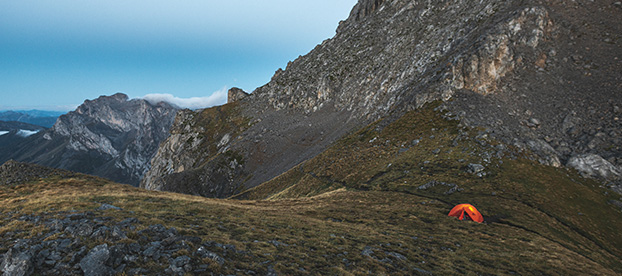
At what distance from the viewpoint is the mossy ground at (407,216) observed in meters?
16.0

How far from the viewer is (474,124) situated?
5056cm

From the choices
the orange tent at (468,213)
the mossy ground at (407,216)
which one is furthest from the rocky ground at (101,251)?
the orange tent at (468,213)

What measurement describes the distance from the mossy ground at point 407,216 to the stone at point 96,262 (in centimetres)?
431

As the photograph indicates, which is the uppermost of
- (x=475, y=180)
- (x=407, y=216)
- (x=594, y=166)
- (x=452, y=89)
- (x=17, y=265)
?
(x=452, y=89)

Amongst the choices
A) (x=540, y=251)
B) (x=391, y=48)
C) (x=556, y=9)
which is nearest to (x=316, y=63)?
(x=391, y=48)

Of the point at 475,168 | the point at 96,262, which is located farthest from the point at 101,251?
the point at 475,168

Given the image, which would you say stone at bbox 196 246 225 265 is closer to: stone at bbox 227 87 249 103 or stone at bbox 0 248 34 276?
stone at bbox 0 248 34 276

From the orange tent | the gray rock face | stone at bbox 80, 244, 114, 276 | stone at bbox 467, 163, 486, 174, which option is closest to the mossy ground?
stone at bbox 467, 163, 486, 174

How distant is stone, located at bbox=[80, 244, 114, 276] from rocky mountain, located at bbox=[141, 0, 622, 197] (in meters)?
56.5

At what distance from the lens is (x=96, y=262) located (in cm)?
973

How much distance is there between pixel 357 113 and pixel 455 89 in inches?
1401

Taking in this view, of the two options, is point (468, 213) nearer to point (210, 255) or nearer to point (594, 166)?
point (594, 166)

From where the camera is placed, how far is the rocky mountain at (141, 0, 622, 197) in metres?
47.0

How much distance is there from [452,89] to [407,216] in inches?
1829
